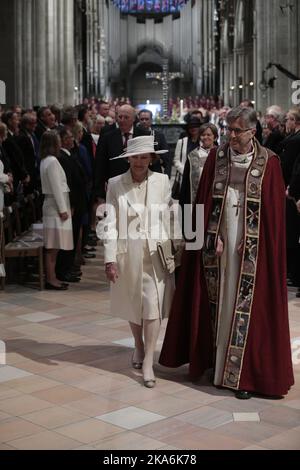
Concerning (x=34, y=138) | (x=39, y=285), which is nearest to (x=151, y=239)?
(x=39, y=285)

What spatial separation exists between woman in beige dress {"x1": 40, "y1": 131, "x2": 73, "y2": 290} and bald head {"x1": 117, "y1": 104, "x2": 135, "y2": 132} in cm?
107

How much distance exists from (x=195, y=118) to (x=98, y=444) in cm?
624

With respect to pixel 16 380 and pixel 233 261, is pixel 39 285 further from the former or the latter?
pixel 233 261

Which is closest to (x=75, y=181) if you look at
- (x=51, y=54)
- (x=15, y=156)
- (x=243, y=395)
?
(x=15, y=156)

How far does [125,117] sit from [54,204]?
1548mm

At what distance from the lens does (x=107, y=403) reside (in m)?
5.75

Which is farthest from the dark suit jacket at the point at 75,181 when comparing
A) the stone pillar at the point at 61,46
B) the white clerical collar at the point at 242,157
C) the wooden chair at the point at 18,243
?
the stone pillar at the point at 61,46

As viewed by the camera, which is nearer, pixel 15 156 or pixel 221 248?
pixel 221 248

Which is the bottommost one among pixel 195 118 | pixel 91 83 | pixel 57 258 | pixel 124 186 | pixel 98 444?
pixel 98 444

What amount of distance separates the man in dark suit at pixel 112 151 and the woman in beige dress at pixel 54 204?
2.26 feet

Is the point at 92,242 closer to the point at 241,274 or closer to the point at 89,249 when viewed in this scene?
the point at 89,249

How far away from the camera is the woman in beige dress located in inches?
377

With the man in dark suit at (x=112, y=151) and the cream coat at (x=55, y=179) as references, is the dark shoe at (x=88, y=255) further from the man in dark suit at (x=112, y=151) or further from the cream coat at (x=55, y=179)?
the man in dark suit at (x=112, y=151)

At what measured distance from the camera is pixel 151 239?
623cm
